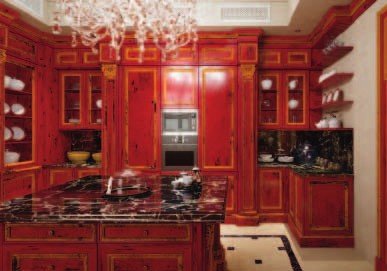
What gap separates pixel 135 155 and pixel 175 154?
596 millimetres

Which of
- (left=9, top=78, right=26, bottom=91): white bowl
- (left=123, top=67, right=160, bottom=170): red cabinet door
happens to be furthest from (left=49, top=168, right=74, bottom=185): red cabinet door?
(left=9, top=78, right=26, bottom=91): white bowl

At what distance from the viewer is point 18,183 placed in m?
4.27

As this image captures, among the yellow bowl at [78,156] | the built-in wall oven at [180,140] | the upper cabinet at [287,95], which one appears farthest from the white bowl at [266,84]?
the yellow bowl at [78,156]

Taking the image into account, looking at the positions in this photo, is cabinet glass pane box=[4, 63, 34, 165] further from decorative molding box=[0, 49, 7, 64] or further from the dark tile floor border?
the dark tile floor border

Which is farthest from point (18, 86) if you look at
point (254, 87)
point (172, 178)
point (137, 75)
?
point (254, 87)

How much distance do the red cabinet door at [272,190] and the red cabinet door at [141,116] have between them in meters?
1.71

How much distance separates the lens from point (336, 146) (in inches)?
160

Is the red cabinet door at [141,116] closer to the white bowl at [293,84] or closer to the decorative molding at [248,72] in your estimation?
the decorative molding at [248,72]

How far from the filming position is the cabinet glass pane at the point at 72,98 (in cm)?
509

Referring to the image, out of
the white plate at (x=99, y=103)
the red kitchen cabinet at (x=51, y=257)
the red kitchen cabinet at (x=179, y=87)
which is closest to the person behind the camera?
the red kitchen cabinet at (x=51, y=257)

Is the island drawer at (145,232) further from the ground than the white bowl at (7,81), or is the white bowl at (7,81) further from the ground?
the white bowl at (7,81)

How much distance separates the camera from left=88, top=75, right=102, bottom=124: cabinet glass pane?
509 cm

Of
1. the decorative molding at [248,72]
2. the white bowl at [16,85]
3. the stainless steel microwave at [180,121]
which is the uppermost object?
the decorative molding at [248,72]

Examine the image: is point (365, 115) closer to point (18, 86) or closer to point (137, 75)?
point (137, 75)
